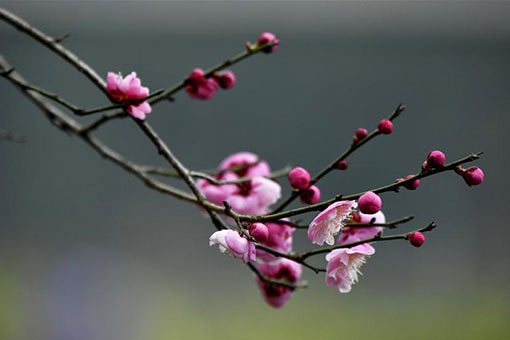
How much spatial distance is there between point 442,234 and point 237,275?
856 millimetres

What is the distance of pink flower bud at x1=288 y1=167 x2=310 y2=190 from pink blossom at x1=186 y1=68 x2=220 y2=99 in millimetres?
127

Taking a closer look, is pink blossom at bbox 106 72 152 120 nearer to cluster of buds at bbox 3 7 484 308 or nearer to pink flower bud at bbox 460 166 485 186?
cluster of buds at bbox 3 7 484 308

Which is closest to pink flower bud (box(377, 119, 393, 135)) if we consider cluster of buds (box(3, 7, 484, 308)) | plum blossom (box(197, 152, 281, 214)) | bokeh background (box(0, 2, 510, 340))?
cluster of buds (box(3, 7, 484, 308))

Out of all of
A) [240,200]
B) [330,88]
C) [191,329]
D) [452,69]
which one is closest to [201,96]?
[240,200]

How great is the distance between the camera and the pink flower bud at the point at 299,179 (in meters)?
0.35

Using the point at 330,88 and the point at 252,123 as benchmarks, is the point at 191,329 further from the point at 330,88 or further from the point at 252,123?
the point at 330,88

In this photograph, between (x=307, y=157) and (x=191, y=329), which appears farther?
(x=307, y=157)

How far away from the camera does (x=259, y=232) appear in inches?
12.1

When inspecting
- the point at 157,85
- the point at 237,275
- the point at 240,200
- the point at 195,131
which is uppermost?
the point at 157,85

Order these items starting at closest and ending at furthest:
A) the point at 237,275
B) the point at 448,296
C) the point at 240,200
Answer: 1. the point at 240,200
2. the point at 448,296
3. the point at 237,275

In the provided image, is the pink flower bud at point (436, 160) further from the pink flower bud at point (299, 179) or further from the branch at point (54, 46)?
the branch at point (54, 46)

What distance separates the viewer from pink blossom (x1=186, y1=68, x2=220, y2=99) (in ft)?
1.45

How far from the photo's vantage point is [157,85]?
2354 millimetres

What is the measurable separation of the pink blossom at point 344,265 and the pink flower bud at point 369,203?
0.12 ft
